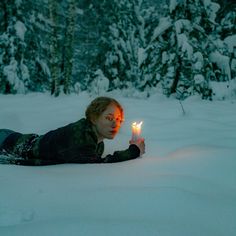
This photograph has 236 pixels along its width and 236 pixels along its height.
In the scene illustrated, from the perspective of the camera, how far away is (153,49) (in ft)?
27.8

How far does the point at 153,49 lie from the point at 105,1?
261 inches

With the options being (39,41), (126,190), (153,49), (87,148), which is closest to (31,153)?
(87,148)

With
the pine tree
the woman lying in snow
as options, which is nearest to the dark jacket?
the woman lying in snow

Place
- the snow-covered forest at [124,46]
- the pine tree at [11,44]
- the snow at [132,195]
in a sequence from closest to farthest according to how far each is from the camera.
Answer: the snow at [132,195]
the snow-covered forest at [124,46]
the pine tree at [11,44]

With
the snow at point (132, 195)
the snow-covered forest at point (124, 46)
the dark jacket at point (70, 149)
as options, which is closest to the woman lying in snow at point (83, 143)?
the dark jacket at point (70, 149)

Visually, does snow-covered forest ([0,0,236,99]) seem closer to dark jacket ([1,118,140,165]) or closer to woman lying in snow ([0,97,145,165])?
woman lying in snow ([0,97,145,165])

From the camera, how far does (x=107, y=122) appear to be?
102 inches

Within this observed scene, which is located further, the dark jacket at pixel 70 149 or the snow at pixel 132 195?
the dark jacket at pixel 70 149

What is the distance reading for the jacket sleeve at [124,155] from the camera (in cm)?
248

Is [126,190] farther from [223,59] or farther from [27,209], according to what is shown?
[223,59]

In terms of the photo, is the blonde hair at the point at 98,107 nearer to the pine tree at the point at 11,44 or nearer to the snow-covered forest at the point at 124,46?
the snow-covered forest at the point at 124,46

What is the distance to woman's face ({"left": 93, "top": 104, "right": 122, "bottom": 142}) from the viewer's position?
8.48 ft

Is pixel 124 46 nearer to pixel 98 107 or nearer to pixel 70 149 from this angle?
pixel 98 107

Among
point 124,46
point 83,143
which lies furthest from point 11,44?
point 83,143
